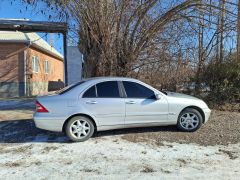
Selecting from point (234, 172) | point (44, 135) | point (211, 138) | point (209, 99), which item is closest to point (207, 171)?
point (234, 172)

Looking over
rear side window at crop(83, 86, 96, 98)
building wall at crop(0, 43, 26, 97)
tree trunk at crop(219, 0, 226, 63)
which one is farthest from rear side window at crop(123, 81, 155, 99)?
building wall at crop(0, 43, 26, 97)

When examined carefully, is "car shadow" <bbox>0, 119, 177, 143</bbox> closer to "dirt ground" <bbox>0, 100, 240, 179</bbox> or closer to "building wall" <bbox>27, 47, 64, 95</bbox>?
"dirt ground" <bbox>0, 100, 240, 179</bbox>

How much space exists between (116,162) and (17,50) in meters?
18.3

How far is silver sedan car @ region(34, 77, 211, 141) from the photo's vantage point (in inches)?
290

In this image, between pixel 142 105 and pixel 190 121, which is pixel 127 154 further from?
pixel 190 121

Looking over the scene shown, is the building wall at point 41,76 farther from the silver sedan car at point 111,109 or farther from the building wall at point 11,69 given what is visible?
the silver sedan car at point 111,109

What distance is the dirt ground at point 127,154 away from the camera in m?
5.43

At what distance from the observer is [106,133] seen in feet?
26.9

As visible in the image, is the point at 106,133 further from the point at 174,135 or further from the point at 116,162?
the point at 116,162

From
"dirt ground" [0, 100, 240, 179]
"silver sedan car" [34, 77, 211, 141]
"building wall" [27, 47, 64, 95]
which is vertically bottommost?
"dirt ground" [0, 100, 240, 179]

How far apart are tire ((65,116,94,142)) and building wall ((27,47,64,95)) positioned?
16.7 m

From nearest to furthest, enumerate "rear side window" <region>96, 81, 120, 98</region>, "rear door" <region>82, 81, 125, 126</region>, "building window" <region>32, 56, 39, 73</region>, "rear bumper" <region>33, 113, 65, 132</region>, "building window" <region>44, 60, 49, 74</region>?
"rear bumper" <region>33, 113, 65, 132</region>, "rear door" <region>82, 81, 125, 126</region>, "rear side window" <region>96, 81, 120, 98</region>, "building window" <region>32, 56, 39, 73</region>, "building window" <region>44, 60, 49, 74</region>

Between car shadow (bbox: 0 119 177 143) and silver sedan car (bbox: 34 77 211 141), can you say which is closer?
silver sedan car (bbox: 34 77 211 141)

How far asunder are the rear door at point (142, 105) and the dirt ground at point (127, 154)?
43 centimetres
